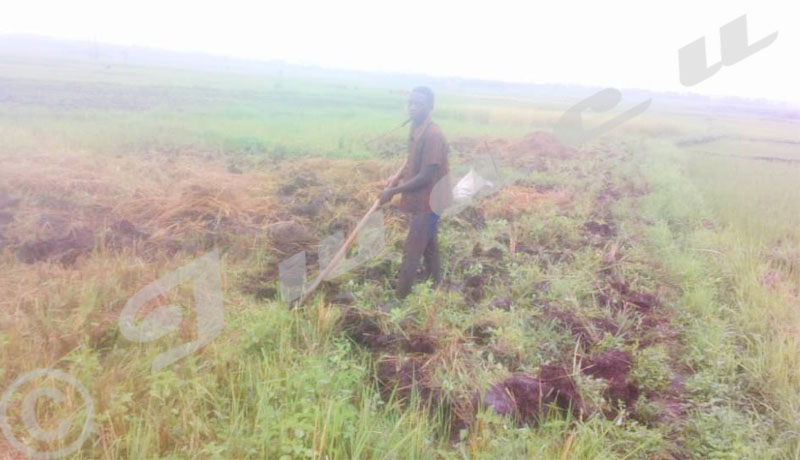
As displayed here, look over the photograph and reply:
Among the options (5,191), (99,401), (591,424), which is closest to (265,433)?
(99,401)

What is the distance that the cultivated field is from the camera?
2.17 metres

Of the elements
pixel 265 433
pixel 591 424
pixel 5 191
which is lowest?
pixel 591 424

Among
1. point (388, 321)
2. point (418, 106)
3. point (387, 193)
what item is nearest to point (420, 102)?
point (418, 106)

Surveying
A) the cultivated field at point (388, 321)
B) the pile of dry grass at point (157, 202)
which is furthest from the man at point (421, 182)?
the pile of dry grass at point (157, 202)

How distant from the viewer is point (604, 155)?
36.6 feet

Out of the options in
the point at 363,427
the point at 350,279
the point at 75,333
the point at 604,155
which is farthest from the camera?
the point at 604,155

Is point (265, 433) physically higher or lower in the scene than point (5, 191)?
lower

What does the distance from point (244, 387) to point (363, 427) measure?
63 centimetres

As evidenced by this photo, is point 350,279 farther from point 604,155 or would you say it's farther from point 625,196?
point 604,155

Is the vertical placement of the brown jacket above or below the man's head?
below

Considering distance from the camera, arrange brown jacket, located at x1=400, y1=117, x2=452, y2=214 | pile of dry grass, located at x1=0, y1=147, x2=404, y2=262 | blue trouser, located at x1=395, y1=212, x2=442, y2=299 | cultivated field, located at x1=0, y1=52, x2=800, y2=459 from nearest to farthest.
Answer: cultivated field, located at x1=0, y1=52, x2=800, y2=459 → brown jacket, located at x1=400, y1=117, x2=452, y2=214 → blue trouser, located at x1=395, y1=212, x2=442, y2=299 → pile of dry grass, located at x1=0, y1=147, x2=404, y2=262

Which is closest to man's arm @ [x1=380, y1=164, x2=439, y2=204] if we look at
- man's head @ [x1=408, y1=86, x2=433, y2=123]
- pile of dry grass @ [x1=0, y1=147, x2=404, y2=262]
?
man's head @ [x1=408, y1=86, x2=433, y2=123]

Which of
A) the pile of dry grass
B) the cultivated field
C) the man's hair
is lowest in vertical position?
the cultivated field

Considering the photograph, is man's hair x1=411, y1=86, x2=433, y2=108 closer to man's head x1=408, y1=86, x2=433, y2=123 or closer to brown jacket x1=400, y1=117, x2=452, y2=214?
man's head x1=408, y1=86, x2=433, y2=123
